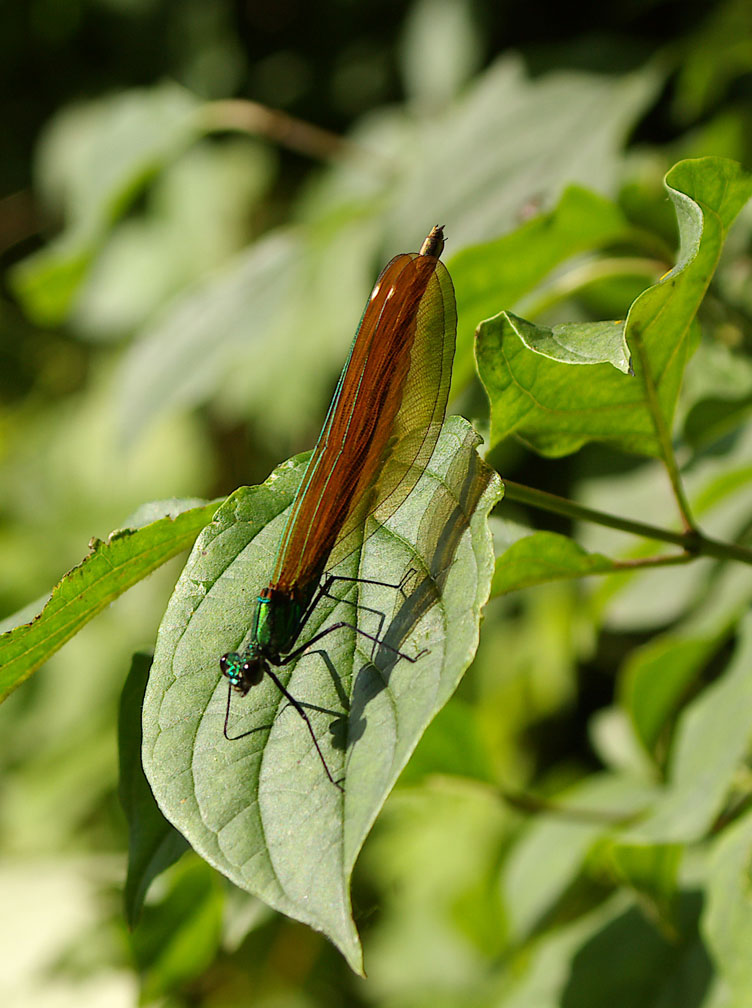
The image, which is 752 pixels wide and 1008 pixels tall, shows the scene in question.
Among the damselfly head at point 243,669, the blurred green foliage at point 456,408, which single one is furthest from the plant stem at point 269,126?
the damselfly head at point 243,669

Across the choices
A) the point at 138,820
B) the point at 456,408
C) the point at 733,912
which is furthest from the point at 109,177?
the point at 733,912

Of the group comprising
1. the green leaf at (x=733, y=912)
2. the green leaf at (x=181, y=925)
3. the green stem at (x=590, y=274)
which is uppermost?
the green stem at (x=590, y=274)

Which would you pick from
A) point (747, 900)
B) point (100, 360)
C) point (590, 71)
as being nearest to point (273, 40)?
point (100, 360)

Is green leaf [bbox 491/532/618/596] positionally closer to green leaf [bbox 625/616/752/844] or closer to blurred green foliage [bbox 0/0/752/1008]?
blurred green foliage [bbox 0/0/752/1008]

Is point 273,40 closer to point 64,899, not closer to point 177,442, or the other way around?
point 177,442

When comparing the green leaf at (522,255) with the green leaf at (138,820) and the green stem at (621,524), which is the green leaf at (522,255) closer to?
the green stem at (621,524)
